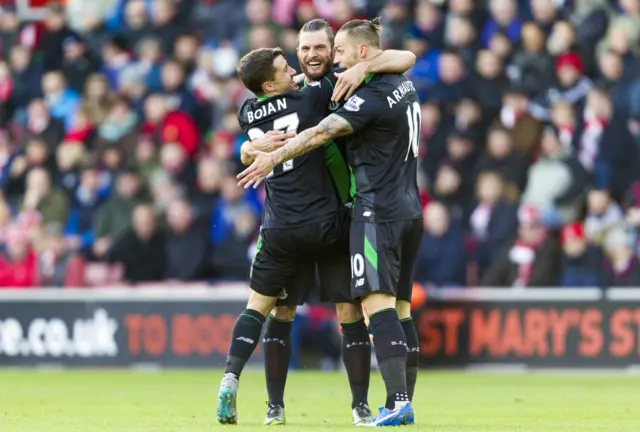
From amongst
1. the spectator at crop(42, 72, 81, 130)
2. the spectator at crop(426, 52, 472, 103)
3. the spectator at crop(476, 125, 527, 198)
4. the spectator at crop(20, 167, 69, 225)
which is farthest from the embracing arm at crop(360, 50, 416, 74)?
the spectator at crop(42, 72, 81, 130)

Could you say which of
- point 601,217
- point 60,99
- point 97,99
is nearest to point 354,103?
point 601,217

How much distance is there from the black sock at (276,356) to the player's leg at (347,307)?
40 cm

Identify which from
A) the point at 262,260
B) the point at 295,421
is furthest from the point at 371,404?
the point at 262,260

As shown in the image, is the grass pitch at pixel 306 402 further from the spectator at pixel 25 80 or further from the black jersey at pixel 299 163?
the spectator at pixel 25 80

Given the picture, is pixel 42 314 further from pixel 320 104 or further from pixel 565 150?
pixel 320 104

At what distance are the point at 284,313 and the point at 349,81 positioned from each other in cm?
169

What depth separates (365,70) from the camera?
8953mm

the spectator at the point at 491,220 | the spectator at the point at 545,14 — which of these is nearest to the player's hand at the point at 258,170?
the spectator at the point at 491,220

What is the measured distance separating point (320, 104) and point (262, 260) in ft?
3.58

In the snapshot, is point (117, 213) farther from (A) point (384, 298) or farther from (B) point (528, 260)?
(A) point (384, 298)

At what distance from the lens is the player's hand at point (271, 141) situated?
905 cm

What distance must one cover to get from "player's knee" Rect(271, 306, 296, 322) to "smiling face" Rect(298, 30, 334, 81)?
1.55 m

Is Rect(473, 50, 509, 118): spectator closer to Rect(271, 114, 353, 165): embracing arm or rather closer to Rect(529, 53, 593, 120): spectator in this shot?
Rect(529, 53, 593, 120): spectator

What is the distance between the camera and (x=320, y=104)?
9203 millimetres
